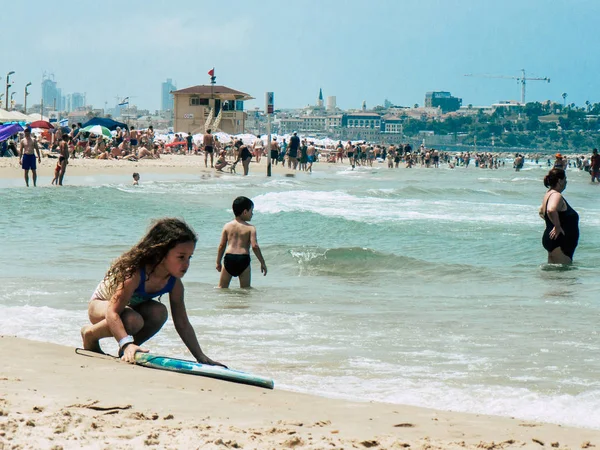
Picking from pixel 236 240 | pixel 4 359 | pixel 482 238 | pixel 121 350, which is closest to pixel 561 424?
pixel 121 350

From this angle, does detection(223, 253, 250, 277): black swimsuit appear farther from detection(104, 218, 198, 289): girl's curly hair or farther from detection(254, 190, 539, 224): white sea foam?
detection(254, 190, 539, 224): white sea foam

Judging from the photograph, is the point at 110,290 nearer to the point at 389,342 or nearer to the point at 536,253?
the point at 389,342

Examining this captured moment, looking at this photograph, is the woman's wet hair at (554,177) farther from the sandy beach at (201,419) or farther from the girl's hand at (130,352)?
the girl's hand at (130,352)

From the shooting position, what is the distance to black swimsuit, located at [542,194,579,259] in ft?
32.7

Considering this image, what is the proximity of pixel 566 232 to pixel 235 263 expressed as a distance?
3.55 metres

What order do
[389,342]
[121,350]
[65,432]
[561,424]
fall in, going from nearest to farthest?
[65,432] → [561,424] → [121,350] → [389,342]

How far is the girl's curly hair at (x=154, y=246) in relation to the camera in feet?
15.9

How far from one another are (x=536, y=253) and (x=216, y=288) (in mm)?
6445

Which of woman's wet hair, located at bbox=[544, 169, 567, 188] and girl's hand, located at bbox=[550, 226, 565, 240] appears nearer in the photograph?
woman's wet hair, located at bbox=[544, 169, 567, 188]

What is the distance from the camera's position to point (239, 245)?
28.8ft

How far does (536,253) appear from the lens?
14.1 metres

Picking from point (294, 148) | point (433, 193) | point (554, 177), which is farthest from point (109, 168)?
point (554, 177)

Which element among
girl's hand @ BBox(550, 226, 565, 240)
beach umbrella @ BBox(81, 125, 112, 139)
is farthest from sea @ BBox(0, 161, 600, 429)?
beach umbrella @ BBox(81, 125, 112, 139)

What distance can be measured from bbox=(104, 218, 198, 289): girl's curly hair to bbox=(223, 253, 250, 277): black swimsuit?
13.1 ft
